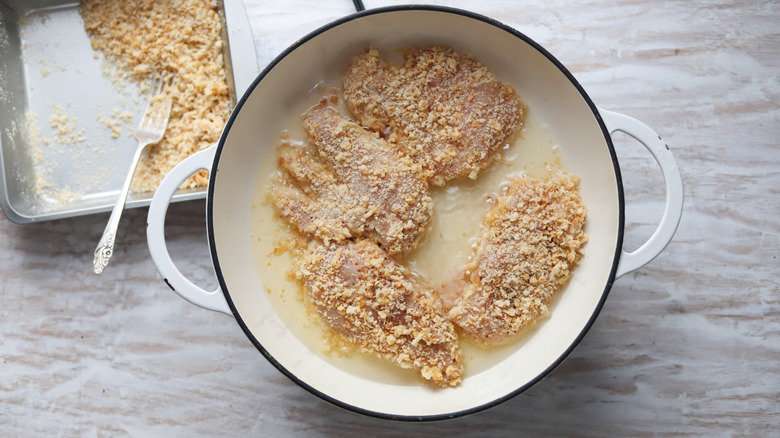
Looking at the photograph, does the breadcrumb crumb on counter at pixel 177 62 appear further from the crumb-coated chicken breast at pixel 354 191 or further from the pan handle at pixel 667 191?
the pan handle at pixel 667 191

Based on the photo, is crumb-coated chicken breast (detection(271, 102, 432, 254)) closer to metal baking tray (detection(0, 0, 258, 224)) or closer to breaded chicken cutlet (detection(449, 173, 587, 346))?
breaded chicken cutlet (detection(449, 173, 587, 346))

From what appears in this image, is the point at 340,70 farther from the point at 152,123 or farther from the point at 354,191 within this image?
the point at 152,123

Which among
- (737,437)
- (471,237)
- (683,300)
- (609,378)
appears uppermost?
(471,237)

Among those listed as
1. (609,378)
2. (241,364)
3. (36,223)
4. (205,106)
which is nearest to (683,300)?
(609,378)

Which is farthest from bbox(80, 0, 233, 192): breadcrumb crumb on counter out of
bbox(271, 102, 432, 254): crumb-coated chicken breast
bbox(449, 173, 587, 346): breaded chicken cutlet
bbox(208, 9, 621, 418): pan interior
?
bbox(449, 173, 587, 346): breaded chicken cutlet

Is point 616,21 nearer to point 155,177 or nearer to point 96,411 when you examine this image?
point 155,177

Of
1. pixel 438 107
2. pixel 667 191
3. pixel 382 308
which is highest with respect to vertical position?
pixel 438 107

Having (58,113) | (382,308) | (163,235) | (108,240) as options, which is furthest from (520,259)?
(58,113)
